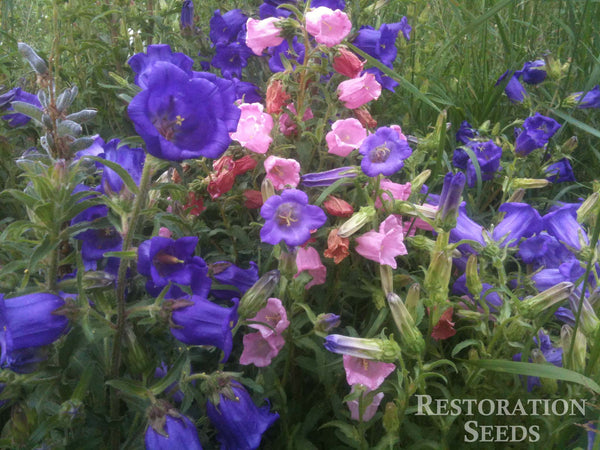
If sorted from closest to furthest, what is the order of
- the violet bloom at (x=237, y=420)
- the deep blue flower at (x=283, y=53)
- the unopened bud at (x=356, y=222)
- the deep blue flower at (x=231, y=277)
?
the violet bloom at (x=237, y=420), the deep blue flower at (x=231, y=277), the unopened bud at (x=356, y=222), the deep blue flower at (x=283, y=53)

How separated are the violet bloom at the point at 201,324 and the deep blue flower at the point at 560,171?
77.9 inches

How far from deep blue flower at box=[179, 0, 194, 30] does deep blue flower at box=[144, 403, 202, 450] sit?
7.12ft

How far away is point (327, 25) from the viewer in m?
2.08

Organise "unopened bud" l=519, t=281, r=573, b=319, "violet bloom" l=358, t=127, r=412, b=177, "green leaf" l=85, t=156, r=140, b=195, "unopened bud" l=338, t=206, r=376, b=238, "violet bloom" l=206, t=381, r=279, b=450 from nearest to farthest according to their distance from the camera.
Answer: "green leaf" l=85, t=156, r=140, b=195
"violet bloom" l=206, t=381, r=279, b=450
"unopened bud" l=519, t=281, r=573, b=319
"unopened bud" l=338, t=206, r=376, b=238
"violet bloom" l=358, t=127, r=412, b=177

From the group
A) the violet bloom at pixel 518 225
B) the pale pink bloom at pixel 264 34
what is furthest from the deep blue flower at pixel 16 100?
the violet bloom at pixel 518 225

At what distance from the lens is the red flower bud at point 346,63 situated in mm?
2117

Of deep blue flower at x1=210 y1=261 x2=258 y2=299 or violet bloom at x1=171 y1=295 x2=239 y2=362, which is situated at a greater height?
violet bloom at x1=171 y1=295 x2=239 y2=362

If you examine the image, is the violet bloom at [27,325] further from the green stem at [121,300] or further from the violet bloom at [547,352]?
the violet bloom at [547,352]

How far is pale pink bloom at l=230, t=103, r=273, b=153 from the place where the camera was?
201 centimetres

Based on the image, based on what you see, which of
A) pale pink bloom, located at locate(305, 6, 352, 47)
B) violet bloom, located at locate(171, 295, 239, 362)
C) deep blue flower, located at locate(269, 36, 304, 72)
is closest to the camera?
violet bloom, located at locate(171, 295, 239, 362)

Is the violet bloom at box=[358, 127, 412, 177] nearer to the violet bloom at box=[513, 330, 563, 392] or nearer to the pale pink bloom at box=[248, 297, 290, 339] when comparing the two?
the pale pink bloom at box=[248, 297, 290, 339]

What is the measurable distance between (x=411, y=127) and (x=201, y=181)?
146 centimetres

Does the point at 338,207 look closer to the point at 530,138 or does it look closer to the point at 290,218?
the point at 290,218

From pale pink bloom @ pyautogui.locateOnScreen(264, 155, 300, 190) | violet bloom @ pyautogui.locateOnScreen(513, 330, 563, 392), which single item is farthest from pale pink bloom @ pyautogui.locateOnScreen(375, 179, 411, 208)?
violet bloom @ pyautogui.locateOnScreen(513, 330, 563, 392)
